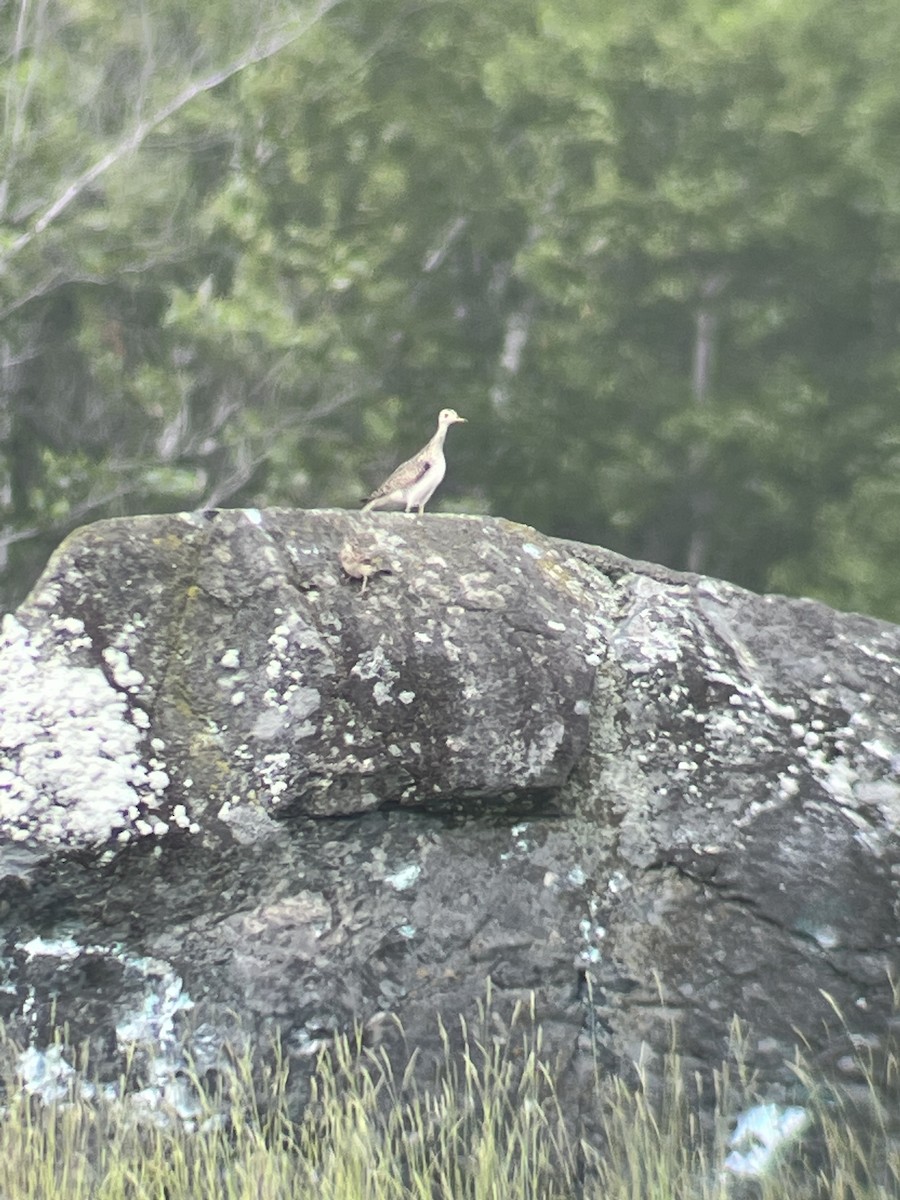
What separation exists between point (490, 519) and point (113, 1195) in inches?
89.8

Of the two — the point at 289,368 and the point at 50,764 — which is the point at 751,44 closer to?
the point at 289,368

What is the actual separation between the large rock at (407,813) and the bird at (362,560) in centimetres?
1

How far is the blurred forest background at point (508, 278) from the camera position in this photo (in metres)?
12.7

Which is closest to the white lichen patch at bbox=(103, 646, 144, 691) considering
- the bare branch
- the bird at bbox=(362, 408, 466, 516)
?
the bird at bbox=(362, 408, 466, 516)

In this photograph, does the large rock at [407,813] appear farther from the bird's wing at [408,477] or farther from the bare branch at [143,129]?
the bare branch at [143,129]

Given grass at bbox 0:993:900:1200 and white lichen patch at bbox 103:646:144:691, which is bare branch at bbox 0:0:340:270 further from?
grass at bbox 0:993:900:1200

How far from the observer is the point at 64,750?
3.38m

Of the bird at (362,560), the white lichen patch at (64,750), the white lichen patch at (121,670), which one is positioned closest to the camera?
the white lichen patch at (64,750)

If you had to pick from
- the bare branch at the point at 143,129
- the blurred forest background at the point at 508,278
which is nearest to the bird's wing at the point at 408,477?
the bare branch at the point at 143,129

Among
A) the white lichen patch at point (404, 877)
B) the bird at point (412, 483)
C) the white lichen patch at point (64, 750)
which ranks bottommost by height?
the white lichen patch at point (404, 877)

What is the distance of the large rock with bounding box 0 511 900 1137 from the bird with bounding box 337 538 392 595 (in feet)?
0.04

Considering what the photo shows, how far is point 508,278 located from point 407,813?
12.1m

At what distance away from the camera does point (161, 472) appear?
39.1ft

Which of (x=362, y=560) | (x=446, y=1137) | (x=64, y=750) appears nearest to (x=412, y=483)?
(x=362, y=560)
